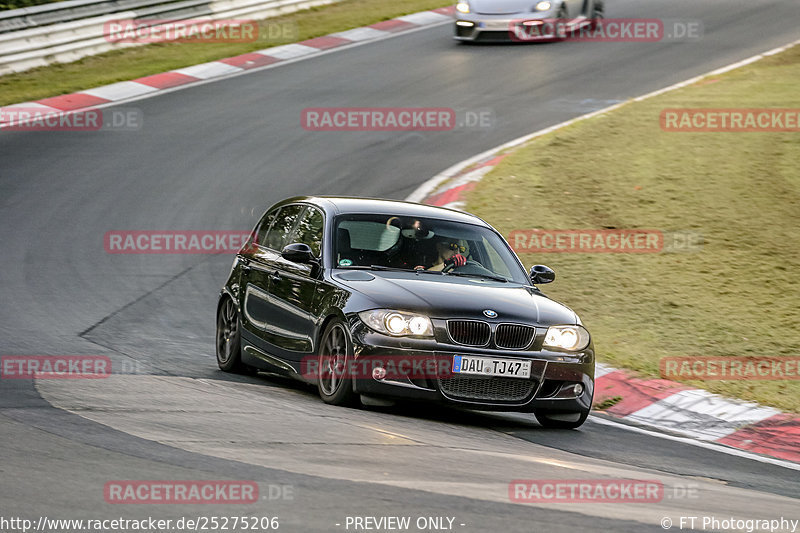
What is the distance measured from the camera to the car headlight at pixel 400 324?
862 cm

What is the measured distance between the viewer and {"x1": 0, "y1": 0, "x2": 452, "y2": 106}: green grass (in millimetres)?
23594

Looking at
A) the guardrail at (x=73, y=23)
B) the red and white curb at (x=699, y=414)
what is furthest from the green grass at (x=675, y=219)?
the guardrail at (x=73, y=23)

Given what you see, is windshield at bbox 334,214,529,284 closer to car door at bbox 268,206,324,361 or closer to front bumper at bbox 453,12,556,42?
car door at bbox 268,206,324,361

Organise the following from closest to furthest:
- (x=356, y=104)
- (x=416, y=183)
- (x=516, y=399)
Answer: (x=516, y=399), (x=416, y=183), (x=356, y=104)

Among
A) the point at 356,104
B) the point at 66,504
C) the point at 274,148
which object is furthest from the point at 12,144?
the point at 66,504

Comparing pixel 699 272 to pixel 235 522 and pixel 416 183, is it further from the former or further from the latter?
pixel 235 522

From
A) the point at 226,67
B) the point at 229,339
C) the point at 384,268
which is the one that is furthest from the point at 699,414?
the point at 226,67

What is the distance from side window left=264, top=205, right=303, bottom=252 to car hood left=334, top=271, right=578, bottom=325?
1393 millimetres

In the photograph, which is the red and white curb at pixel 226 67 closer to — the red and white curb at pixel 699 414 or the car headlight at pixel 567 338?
the red and white curb at pixel 699 414

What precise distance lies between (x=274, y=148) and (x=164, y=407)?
12.4m

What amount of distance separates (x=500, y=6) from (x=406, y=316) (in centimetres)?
1930

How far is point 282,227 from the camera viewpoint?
35.3ft

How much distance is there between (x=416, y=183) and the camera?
1827 cm

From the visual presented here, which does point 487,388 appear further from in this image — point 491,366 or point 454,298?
point 454,298
